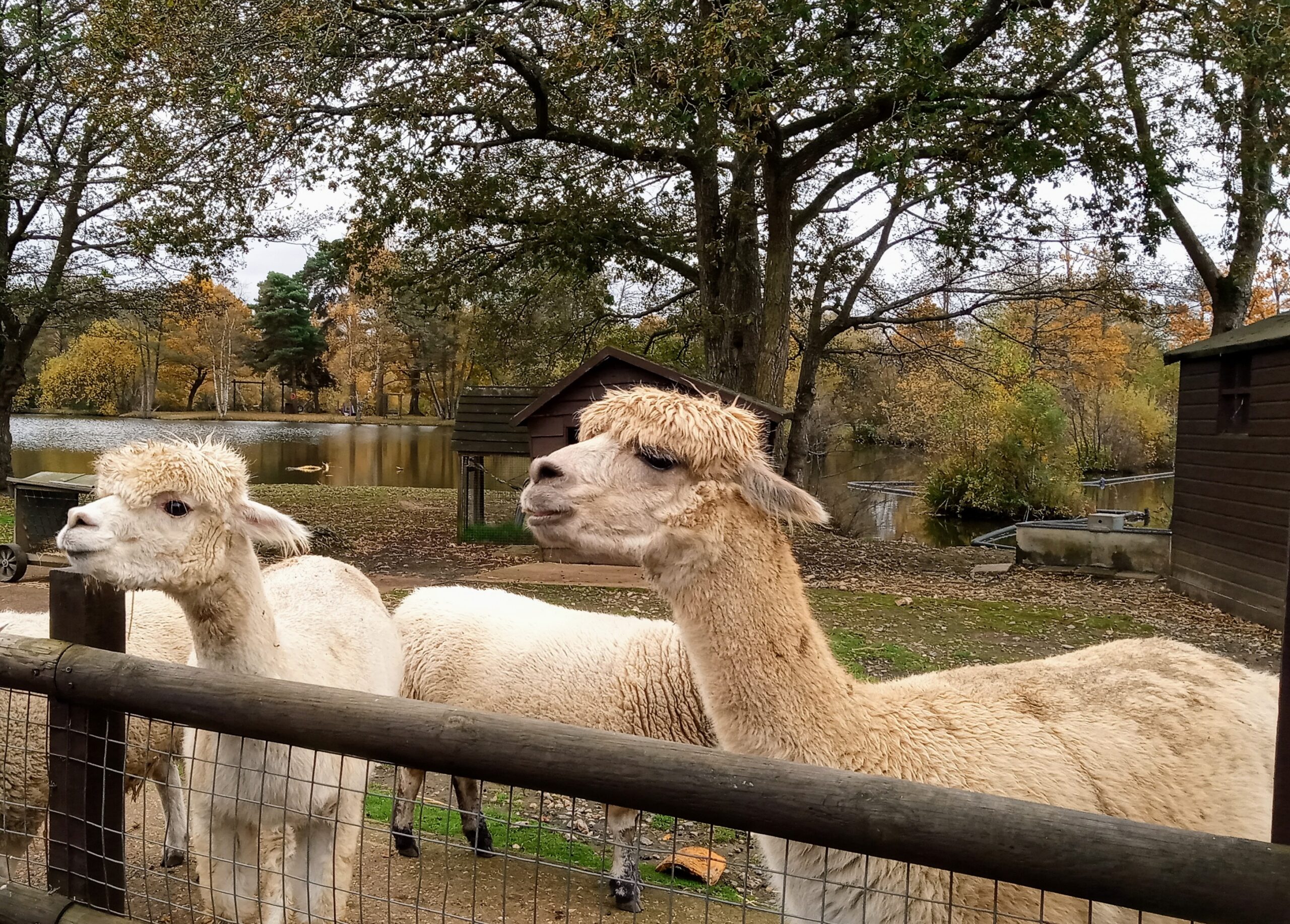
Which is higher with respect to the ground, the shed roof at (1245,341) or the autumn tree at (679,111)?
the autumn tree at (679,111)

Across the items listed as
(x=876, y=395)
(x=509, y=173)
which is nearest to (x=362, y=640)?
(x=509, y=173)

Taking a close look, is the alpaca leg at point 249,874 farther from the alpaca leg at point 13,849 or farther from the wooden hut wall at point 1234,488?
the wooden hut wall at point 1234,488

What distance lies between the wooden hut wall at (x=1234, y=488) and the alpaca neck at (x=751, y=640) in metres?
9.49

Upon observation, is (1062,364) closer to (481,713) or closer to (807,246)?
(807,246)

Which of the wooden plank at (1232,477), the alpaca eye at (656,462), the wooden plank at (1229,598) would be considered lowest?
the wooden plank at (1229,598)

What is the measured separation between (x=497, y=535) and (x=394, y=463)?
2423 cm

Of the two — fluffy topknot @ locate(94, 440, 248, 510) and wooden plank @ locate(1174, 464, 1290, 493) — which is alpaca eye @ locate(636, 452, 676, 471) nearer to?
fluffy topknot @ locate(94, 440, 248, 510)

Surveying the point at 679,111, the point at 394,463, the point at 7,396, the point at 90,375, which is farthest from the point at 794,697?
the point at 90,375

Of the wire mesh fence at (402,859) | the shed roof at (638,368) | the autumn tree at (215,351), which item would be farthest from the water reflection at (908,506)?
the autumn tree at (215,351)

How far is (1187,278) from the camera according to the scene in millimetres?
17844

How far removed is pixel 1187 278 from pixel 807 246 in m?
8.09

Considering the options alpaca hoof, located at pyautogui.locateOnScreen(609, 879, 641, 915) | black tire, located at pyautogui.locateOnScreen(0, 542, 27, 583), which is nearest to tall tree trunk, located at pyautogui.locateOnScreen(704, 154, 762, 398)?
black tire, located at pyautogui.locateOnScreen(0, 542, 27, 583)

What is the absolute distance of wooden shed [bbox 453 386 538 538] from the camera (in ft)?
53.4

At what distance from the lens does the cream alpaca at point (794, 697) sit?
94.5 inches
